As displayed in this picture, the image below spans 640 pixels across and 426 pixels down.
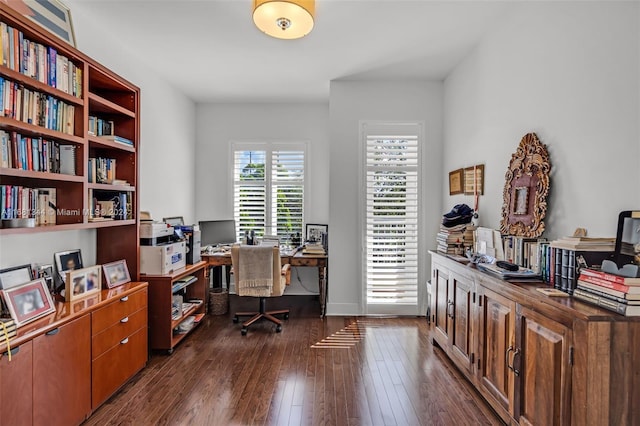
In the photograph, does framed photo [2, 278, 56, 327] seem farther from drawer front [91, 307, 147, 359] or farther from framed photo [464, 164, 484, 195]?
framed photo [464, 164, 484, 195]

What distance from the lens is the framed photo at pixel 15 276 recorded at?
2.01 m

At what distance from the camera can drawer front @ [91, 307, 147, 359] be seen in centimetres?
223

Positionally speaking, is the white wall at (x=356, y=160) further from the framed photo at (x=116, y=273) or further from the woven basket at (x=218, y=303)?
the framed photo at (x=116, y=273)

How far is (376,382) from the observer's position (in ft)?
8.68

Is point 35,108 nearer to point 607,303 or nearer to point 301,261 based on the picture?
point 301,261

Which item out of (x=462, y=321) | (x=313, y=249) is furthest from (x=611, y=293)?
(x=313, y=249)

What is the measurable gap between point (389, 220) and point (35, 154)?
338 cm

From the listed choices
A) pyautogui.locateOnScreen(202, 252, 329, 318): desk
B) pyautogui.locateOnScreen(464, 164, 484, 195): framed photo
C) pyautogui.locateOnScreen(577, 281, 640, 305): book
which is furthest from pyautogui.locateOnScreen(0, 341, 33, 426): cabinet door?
pyautogui.locateOnScreen(464, 164, 484, 195): framed photo

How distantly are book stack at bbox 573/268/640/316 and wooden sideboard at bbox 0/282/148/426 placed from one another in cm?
269

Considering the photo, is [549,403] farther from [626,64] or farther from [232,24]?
[232,24]

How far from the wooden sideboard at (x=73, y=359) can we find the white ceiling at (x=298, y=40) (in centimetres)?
211

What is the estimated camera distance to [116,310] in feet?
8.08

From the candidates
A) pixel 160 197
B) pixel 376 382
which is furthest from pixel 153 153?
pixel 376 382

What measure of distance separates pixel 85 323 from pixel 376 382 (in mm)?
2063
